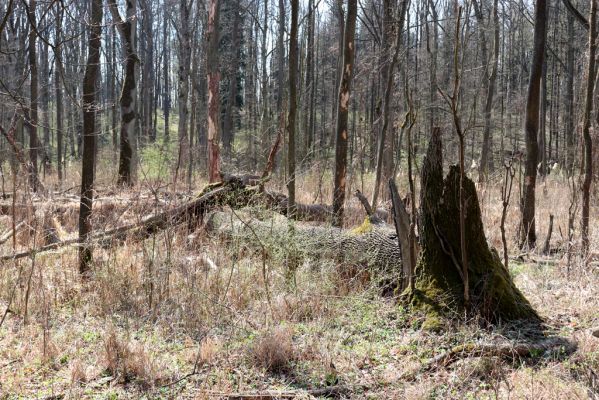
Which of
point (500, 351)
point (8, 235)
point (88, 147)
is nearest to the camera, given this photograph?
point (500, 351)

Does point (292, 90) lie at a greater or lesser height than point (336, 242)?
greater

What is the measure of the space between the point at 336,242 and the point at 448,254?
1.53 m

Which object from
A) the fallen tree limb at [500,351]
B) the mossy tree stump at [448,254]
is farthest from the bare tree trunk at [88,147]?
the fallen tree limb at [500,351]

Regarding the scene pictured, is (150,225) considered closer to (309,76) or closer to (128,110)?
(128,110)

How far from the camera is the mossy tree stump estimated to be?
160 inches

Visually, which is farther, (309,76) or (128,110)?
(309,76)

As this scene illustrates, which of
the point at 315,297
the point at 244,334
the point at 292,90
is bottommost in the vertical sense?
the point at 244,334

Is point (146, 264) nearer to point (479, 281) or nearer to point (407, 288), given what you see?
point (407, 288)

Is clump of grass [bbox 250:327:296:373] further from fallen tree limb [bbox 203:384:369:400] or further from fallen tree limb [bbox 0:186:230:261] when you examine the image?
fallen tree limb [bbox 0:186:230:261]

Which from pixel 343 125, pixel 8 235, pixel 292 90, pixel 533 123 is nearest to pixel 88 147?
pixel 8 235

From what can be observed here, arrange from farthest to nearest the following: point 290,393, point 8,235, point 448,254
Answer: point 8,235, point 448,254, point 290,393

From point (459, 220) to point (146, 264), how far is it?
2770 mm

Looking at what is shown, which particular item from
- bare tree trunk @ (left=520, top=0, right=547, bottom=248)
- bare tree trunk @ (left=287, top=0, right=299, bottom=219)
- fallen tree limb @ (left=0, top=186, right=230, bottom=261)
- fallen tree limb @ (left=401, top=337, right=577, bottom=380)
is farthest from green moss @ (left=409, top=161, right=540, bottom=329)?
bare tree trunk @ (left=520, top=0, right=547, bottom=248)

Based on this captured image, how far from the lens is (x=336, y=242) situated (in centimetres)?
551
